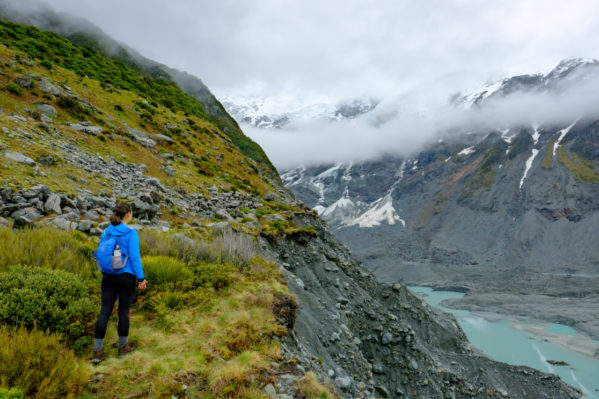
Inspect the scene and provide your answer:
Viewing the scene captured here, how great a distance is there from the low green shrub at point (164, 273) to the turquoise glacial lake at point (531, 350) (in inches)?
2496

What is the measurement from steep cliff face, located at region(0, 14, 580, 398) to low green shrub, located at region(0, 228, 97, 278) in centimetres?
130

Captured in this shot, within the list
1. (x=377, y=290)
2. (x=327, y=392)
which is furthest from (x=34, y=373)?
(x=377, y=290)

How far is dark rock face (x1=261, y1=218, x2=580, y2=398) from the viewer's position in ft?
32.3

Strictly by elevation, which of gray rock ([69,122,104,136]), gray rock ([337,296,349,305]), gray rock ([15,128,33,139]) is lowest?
gray rock ([337,296,349,305])

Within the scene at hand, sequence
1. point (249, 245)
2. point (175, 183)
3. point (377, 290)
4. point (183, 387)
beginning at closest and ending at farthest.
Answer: point (183, 387) → point (249, 245) → point (175, 183) → point (377, 290)

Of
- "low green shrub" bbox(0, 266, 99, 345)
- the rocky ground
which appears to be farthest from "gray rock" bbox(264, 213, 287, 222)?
"low green shrub" bbox(0, 266, 99, 345)

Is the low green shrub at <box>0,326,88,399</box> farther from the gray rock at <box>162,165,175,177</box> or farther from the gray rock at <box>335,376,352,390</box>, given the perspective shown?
the gray rock at <box>162,165,175,177</box>

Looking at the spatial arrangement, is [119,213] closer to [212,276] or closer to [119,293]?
[119,293]

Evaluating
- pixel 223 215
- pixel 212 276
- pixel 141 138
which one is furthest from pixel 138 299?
pixel 141 138

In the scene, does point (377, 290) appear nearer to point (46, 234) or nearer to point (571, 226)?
point (46, 234)

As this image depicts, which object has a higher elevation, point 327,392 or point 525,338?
point 327,392

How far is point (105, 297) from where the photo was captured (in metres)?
5.31

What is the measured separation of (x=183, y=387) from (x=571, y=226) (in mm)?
216997

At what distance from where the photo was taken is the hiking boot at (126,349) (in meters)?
5.27
